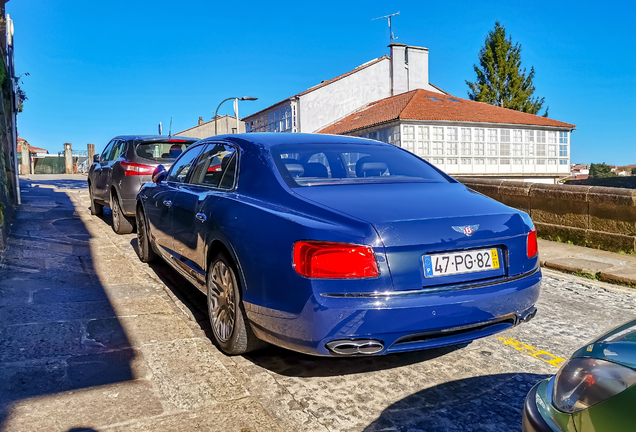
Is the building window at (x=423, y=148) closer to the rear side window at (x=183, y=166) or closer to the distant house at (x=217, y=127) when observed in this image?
the rear side window at (x=183, y=166)

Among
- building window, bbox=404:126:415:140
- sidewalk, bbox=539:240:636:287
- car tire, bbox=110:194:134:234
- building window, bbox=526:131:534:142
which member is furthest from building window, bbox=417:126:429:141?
car tire, bbox=110:194:134:234

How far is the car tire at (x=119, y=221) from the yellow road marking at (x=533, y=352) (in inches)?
247

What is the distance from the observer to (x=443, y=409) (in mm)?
2943

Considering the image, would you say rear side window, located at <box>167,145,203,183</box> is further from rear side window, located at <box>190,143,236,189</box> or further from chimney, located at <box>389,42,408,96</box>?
chimney, located at <box>389,42,408,96</box>

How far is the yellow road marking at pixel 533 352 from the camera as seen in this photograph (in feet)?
11.9

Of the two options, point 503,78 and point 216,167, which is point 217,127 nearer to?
point 503,78

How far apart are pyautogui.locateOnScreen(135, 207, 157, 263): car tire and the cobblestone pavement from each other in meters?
1.01

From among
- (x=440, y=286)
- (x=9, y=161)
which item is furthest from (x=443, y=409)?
(x=9, y=161)

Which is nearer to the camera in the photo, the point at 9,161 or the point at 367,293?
the point at 367,293

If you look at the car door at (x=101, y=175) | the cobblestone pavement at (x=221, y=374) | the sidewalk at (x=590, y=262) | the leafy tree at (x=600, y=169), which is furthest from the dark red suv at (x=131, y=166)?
the leafy tree at (x=600, y=169)

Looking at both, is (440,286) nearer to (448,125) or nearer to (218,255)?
(218,255)

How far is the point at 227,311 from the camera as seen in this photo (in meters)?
3.63

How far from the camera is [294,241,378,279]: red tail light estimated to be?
276cm

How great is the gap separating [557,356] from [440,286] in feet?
4.67
